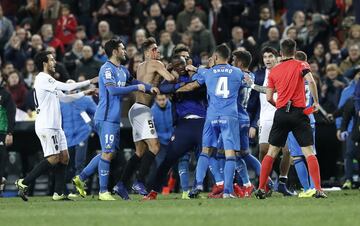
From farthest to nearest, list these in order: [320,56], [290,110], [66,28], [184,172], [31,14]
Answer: [31,14] < [66,28] < [320,56] < [184,172] < [290,110]

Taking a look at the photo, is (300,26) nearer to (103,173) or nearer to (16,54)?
Result: (16,54)

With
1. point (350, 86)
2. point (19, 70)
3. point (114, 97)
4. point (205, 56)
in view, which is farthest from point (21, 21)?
point (114, 97)

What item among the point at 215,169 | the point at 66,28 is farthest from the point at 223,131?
the point at 66,28

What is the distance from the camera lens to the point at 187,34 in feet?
92.0

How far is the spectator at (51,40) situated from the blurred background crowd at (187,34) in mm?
19

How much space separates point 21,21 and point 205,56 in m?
7.76

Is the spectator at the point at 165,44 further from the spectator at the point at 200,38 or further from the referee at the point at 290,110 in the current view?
the referee at the point at 290,110

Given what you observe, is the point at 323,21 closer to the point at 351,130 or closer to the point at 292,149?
the point at 351,130

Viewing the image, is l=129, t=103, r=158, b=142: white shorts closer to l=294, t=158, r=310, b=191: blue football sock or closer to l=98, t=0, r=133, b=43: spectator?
l=294, t=158, r=310, b=191: blue football sock

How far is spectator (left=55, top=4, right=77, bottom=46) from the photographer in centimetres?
3005

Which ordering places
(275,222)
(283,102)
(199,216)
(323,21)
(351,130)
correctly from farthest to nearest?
(323,21) < (351,130) < (283,102) < (199,216) < (275,222)

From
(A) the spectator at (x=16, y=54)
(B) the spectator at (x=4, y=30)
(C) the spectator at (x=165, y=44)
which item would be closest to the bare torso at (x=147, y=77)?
(C) the spectator at (x=165, y=44)

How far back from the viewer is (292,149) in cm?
1933

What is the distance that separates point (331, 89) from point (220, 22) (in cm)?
462
